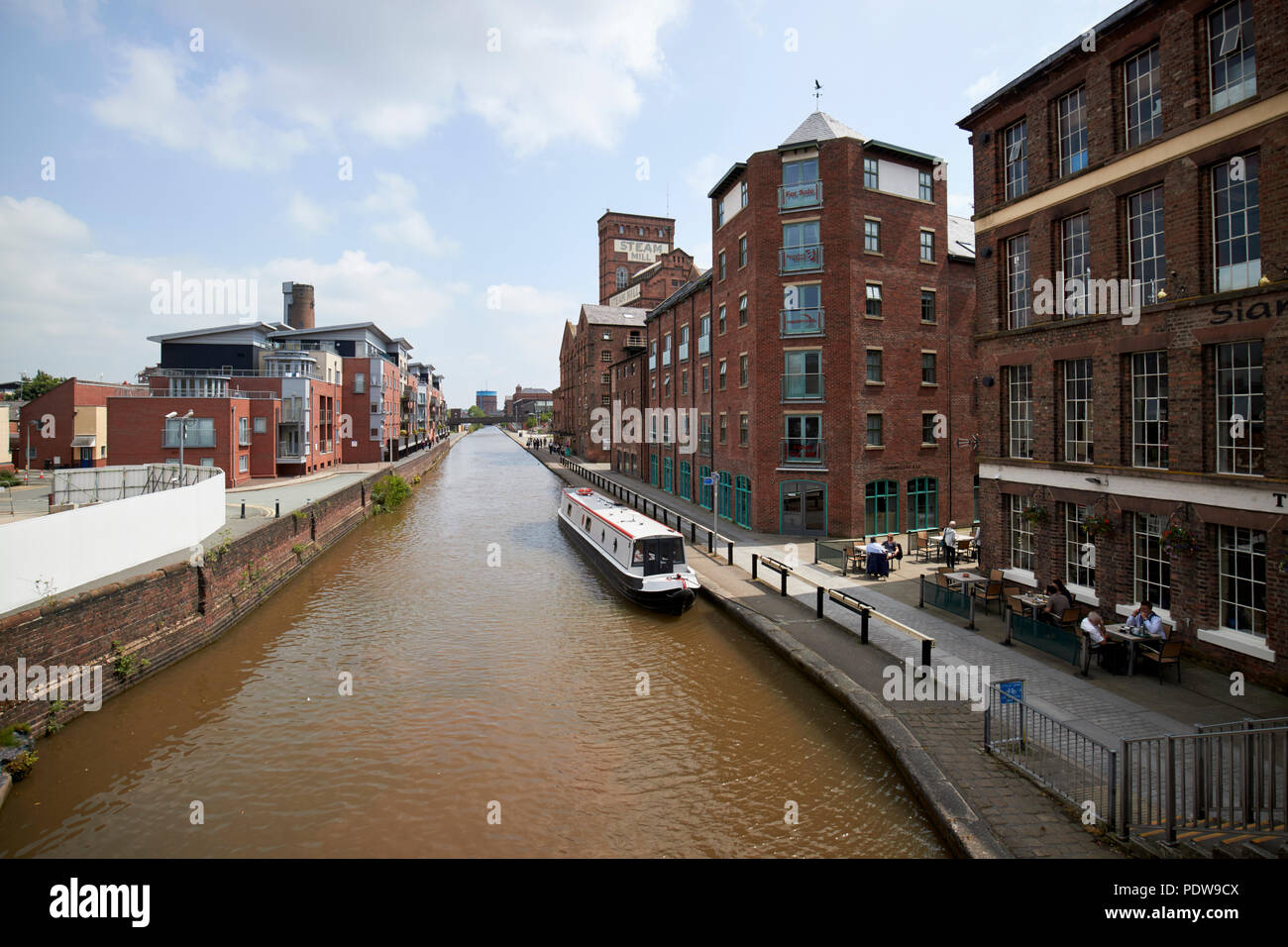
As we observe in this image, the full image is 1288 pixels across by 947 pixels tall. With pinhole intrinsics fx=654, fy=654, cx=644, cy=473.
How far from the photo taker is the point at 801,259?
79.3 feet

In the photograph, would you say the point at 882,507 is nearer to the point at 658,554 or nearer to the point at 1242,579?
the point at 658,554

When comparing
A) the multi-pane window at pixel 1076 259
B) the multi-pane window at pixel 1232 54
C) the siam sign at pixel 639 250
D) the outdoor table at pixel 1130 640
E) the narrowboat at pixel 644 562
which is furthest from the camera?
the siam sign at pixel 639 250

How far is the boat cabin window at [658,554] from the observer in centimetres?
1786

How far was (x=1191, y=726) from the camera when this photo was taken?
8727 millimetres

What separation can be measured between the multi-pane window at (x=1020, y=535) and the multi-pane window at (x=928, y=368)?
10.7 metres

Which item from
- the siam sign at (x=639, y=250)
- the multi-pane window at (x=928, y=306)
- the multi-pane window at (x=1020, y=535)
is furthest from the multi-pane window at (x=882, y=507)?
the siam sign at (x=639, y=250)

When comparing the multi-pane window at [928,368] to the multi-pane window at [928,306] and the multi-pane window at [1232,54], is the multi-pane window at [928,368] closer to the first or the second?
the multi-pane window at [928,306]

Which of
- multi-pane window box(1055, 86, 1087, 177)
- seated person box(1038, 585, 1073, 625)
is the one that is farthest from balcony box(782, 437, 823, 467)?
multi-pane window box(1055, 86, 1087, 177)

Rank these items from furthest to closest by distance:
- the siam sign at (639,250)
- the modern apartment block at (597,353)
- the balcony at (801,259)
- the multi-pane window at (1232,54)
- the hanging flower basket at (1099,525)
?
the siam sign at (639,250) → the modern apartment block at (597,353) → the balcony at (801,259) → the hanging flower basket at (1099,525) → the multi-pane window at (1232,54)

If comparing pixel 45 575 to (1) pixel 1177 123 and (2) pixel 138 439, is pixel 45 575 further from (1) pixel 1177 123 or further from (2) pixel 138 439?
(2) pixel 138 439

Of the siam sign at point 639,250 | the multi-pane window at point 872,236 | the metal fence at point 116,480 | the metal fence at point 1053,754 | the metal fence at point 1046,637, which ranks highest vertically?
the siam sign at point 639,250

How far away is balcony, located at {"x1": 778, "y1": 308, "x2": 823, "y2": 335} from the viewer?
23969 millimetres

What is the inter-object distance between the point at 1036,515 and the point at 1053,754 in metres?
7.00

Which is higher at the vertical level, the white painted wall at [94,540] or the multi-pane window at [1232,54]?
the multi-pane window at [1232,54]
